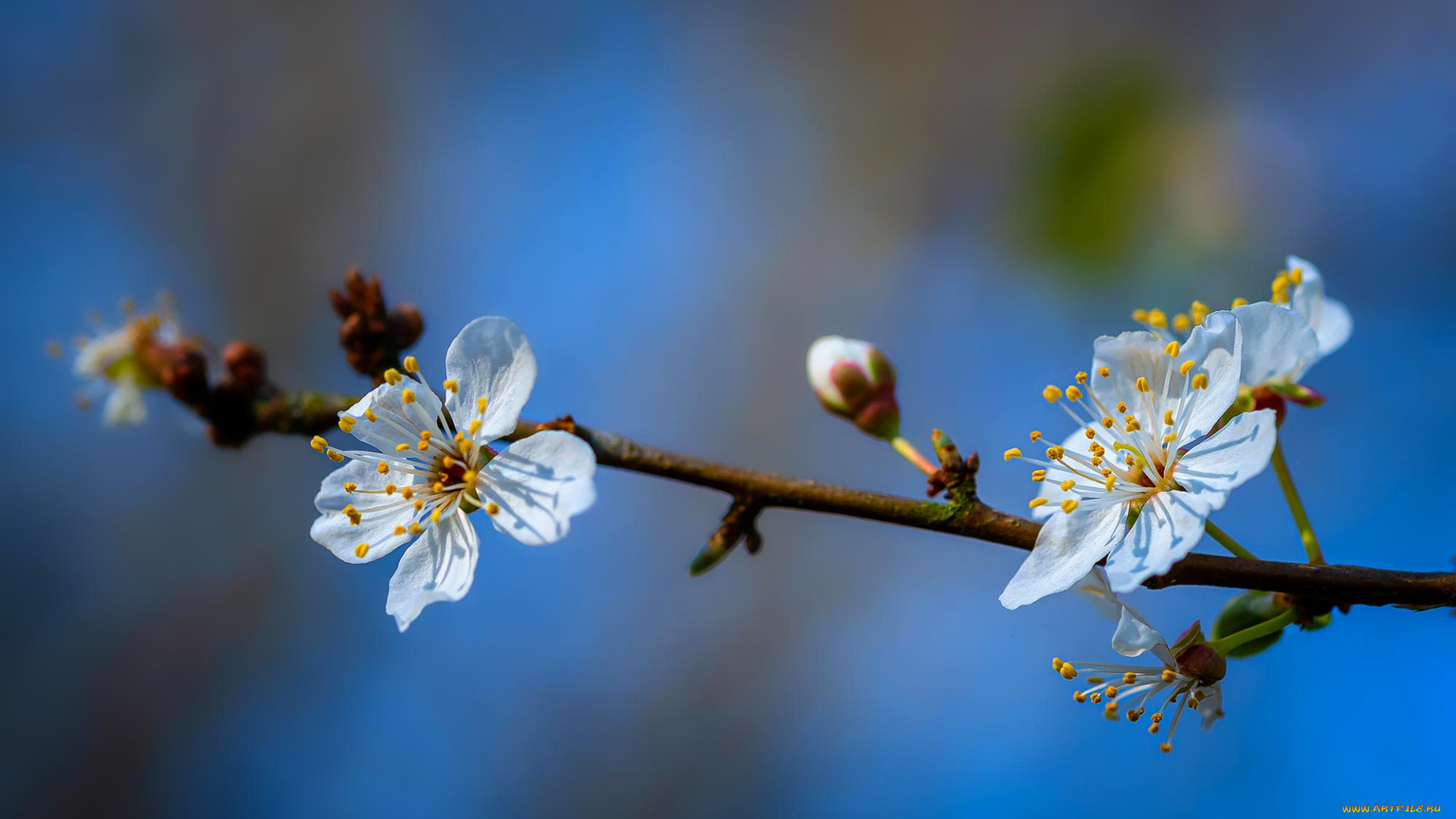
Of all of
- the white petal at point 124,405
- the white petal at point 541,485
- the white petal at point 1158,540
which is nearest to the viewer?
the white petal at point 1158,540

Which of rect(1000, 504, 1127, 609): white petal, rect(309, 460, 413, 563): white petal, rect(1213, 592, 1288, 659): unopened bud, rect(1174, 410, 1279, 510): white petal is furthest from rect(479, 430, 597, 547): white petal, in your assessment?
rect(1213, 592, 1288, 659): unopened bud

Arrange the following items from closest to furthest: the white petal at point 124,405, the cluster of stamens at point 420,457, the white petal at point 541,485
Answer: the white petal at point 541,485
the cluster of stamens at point 420,457
the white petal at point 124,405

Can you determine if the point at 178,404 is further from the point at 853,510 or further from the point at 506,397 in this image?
the point at 853,510

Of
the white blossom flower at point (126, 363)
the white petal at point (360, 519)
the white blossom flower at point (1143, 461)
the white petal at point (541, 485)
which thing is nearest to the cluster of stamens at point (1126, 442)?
the white blossom flower at point (1143, 461)

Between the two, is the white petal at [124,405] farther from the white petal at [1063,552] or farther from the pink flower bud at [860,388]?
the white petal at [1063,552]

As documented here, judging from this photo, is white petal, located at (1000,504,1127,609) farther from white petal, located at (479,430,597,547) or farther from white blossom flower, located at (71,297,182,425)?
white blossom flower, located at (71,297,182,425)

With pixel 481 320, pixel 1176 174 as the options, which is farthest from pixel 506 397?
pixel 1176 174
